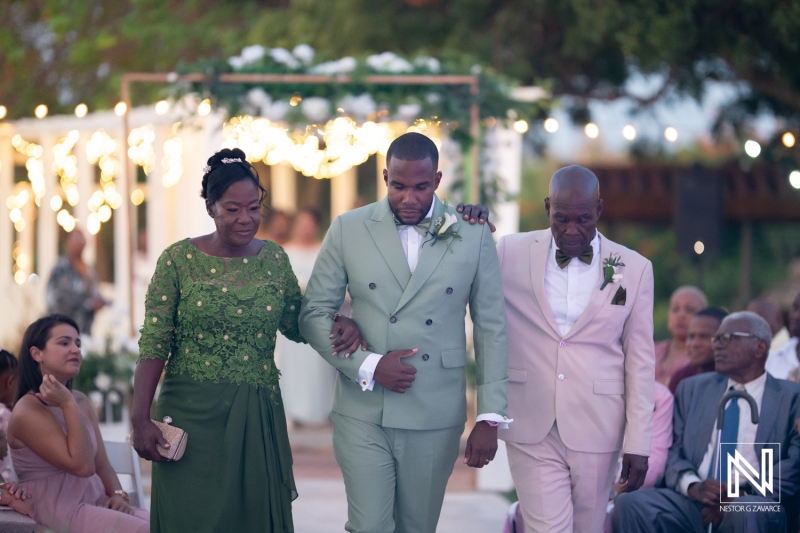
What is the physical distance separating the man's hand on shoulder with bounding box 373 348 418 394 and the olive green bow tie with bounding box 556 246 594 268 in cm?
86

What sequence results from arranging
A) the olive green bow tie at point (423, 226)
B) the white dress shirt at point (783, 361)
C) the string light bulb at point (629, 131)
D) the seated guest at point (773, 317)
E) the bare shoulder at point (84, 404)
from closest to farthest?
the olive green bow tie at point (423, 226) < the bare shoulder at point (84, 404) < the white dress shirt at point (783, 361) < the seated guest at point (773, 317) < the string light bulb at point (629, 131)

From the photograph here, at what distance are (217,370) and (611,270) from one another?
5.64ft

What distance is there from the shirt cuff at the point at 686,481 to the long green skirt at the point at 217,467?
7.06 feet

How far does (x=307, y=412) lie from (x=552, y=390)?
255 inches

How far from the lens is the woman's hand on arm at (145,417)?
458 centimetres

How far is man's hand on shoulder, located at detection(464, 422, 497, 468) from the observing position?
468 cm

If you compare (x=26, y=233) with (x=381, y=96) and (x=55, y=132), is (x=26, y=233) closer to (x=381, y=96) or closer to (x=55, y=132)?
(x=55, y=132)

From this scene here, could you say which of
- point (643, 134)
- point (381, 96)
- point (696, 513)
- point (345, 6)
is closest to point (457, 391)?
point (696, 513)

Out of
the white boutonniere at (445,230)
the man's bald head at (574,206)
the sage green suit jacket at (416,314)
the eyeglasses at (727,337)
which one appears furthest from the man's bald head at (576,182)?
the eyeglasses at (727,337)

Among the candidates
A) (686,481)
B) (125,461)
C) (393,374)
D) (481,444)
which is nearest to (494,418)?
(481,444)

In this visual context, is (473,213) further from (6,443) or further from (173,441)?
(6,443)

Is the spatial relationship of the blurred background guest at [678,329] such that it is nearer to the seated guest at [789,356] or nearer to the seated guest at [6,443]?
the seated guest at [789,356]

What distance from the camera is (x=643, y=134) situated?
16.6 meters

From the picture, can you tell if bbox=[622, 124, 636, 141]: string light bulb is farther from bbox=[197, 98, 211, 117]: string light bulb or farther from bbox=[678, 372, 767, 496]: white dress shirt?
bbox=[678, 372, 767, 496]: white dress shirt
